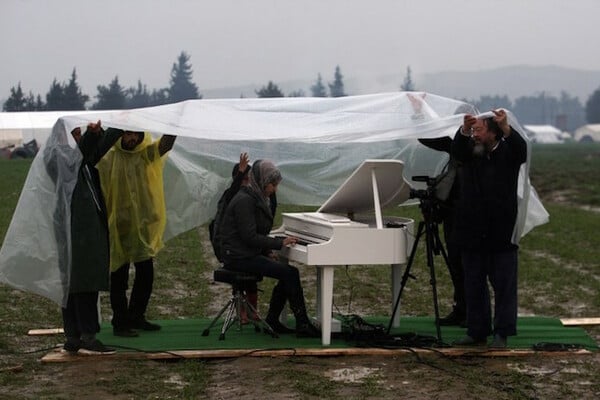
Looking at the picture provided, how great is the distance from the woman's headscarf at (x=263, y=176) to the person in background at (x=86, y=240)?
1095 millimetres

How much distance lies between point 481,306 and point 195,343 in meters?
2.18

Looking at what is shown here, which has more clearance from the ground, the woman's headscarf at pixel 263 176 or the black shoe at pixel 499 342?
the woman's headscarf at pixel 263 176

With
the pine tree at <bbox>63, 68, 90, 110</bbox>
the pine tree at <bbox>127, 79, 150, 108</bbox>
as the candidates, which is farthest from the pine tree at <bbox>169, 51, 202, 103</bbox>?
the pine tree at <bbox>63, 68, 90, 110</bbox>

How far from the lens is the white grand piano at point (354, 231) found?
28.2 feet

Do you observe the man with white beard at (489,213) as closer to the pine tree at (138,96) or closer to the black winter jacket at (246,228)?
the black winter jacket at (246,228)

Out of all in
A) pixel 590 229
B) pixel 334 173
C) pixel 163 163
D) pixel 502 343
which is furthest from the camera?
pixel 590 229

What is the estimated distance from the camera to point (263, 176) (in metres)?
8.82

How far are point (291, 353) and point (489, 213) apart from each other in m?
1.77

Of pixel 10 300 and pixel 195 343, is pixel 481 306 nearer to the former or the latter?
pixel 195 343

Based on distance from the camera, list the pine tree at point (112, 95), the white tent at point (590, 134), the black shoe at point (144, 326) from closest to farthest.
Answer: the black shoe at point (144, 326) → the pine tree at point (112, 95) → the white tent at point (590, 134)

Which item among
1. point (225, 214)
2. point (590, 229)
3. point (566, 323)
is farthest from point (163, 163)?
point (590, 229)

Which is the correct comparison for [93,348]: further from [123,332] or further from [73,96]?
[73,96]

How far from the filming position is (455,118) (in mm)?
9000

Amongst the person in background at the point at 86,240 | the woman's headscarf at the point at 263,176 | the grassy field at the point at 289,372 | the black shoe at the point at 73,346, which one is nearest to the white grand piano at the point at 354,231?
the woman's headscarf at the point at 263,176
